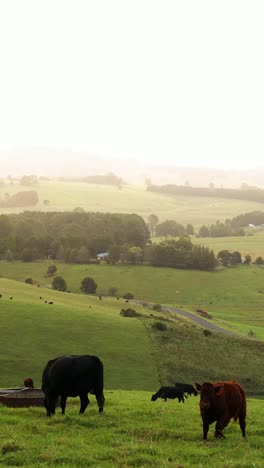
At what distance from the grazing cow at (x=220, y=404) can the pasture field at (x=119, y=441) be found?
1.86 ft

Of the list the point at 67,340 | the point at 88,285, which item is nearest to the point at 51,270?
the point at 88,285

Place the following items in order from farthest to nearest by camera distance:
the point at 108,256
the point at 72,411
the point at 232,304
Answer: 1. the point at 108,256
2. the point at 232,304
3. the point at 72,411

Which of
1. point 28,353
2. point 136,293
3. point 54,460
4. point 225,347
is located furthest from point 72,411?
point 136,293

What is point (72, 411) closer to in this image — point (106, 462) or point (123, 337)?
point (106, 462)

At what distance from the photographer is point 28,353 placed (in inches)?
2288

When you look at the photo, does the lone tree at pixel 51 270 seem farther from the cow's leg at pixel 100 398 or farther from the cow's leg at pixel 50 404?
the cow's leg at pixel 50 404

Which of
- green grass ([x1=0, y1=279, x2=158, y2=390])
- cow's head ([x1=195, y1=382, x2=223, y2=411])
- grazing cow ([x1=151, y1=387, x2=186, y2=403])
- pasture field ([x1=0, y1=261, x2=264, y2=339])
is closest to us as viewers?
cow's head ([x1=195, y1=382, x2=223, y2=411])

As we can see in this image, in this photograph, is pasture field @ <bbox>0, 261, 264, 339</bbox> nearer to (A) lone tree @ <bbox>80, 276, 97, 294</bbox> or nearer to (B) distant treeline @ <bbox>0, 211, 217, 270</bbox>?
(A) lone tree @ <bbox>80, 276, 97, 294</bbox>

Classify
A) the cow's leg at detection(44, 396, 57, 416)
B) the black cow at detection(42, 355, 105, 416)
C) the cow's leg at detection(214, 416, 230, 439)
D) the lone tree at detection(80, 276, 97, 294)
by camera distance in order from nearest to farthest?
the cow's leg at detection(214, 416, 230, 439) → the black cow at detection(42, 355, 105, 416) → the cow's leg at detection(44, 396, 57, 416) → the lone tree at detection(80, 276, 97, 294)

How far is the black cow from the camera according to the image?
21.3 m

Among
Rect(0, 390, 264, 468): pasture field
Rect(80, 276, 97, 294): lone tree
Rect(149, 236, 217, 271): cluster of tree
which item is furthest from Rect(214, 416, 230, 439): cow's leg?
Rect(149, 236, 217, 271): cluster of tree

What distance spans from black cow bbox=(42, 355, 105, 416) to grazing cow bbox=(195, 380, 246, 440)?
5.37 metres

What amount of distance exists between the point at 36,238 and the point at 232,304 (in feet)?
219

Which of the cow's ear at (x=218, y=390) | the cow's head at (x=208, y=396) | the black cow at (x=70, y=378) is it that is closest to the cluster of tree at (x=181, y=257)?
the black cow at (x=70, y=378)
